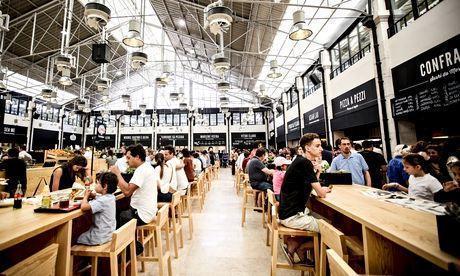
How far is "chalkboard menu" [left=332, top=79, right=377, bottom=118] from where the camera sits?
5.91 m

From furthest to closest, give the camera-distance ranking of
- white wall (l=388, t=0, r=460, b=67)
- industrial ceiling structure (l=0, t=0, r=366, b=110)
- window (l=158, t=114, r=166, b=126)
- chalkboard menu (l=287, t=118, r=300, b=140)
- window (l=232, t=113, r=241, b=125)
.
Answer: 1. window (l=158, t=114, r=166, b=126)
2. window (l=232, t=113, r=241, b=125)
3. chalkboard menu (l=287, t=118, r=300, b=140)
4. industrial ceiling structure (l=0, t=0, r=366, b=110)
5. white wall (l=388, t=0, r=460, b=67)

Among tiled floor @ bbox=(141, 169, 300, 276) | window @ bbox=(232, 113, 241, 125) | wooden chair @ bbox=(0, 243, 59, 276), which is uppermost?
window @ bbox=(232, 113, 241, 125)

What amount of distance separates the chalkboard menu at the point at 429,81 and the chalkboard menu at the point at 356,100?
2.40 feet

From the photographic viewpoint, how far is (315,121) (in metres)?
9.79

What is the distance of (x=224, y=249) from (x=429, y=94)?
15.1 ft

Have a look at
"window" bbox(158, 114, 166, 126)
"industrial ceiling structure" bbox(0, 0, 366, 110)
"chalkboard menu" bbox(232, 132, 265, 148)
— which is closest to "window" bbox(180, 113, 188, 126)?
"window" bbox(158, 114, 166, 126)

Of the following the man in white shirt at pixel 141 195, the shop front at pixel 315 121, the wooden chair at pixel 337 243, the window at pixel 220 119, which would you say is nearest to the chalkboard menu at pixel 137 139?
the window at pixel 220 119

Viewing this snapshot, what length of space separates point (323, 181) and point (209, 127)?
18303mm

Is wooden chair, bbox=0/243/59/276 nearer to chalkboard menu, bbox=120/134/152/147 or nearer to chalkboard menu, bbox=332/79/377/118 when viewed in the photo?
chalkboard menu, bbox=332/79/377/118

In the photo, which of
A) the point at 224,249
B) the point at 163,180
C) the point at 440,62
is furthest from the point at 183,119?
the point at 440,62

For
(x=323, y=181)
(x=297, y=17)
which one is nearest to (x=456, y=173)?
(x=323, y=181)

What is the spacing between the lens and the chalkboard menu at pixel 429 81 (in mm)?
3656

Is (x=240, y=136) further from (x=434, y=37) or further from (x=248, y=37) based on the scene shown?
(x=434, y=37)

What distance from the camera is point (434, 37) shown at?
13.4 feet
